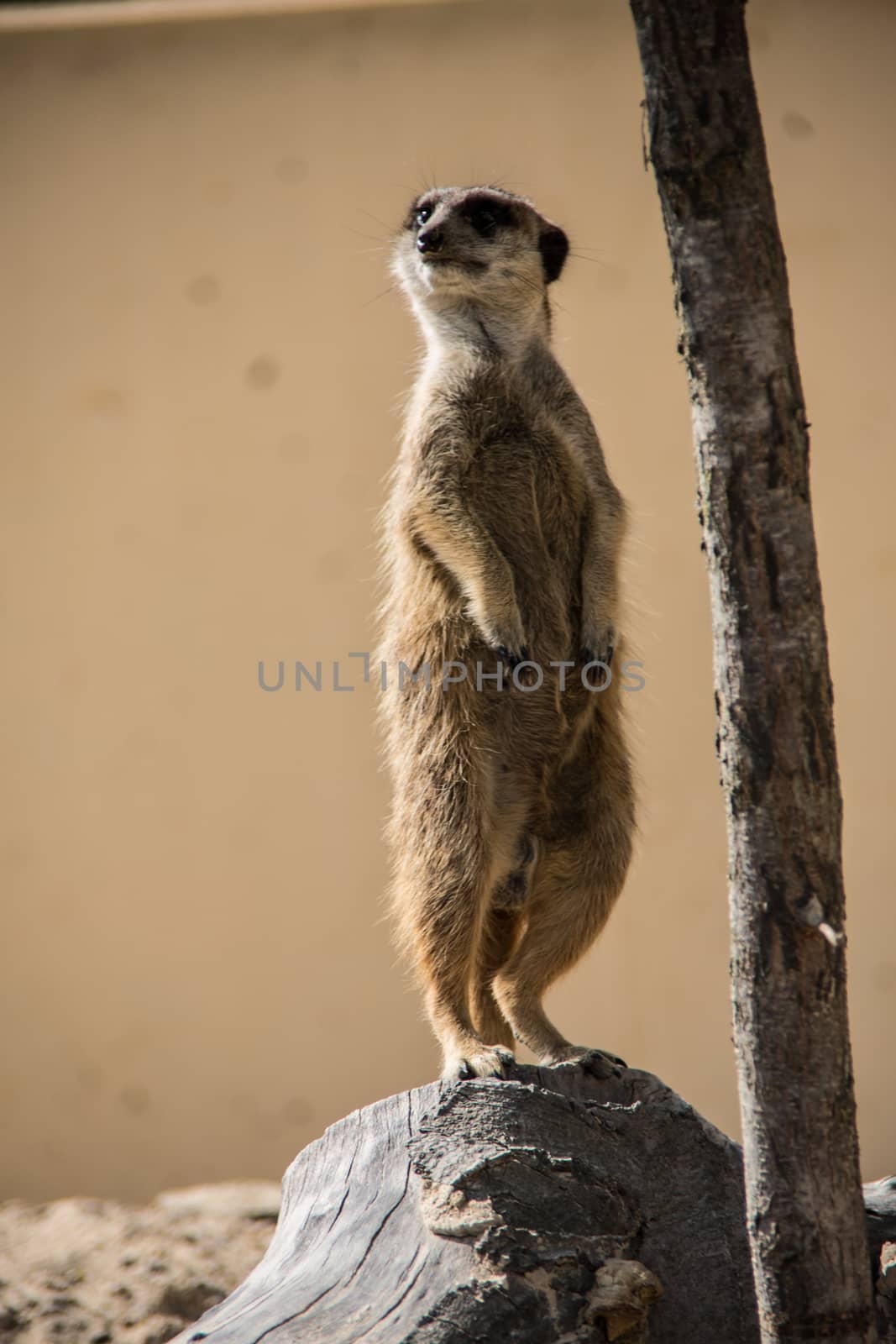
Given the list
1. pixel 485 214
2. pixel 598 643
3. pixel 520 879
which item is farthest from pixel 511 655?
pixel 485 214

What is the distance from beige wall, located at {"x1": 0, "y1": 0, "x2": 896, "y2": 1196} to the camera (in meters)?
4.44

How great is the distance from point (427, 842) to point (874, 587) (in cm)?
252

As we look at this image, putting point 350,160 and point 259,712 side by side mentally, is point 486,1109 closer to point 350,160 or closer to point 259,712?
point 259,712

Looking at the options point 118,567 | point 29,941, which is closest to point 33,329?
point 118,567

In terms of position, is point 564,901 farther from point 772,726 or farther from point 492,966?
point 772,726

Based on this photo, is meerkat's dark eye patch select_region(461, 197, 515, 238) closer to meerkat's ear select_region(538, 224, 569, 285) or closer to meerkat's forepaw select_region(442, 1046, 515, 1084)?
meerkat's ear select_region(538, 224, 569, 285)

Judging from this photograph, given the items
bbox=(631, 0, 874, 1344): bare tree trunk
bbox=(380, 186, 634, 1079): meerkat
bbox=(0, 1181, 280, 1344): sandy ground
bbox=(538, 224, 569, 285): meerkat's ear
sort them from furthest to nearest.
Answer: bbox=(0, 1181, 280, 1344): sandy ground < bbox=(538, 224, 569, 285): meerkat's ear < bbox=(380, 186, 634, 1079): meerkat < bbox=(631, 0, 874, 1344): bare tree trunk

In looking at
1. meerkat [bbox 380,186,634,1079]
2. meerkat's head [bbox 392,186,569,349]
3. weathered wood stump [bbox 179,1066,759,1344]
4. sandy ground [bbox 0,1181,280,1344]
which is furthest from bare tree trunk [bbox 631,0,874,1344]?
sandy ground [bbox 0,1181,280,1344]

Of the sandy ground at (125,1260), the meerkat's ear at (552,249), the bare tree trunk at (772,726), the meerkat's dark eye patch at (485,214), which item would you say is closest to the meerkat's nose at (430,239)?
the meerkat's dark eye patch at (485,214)

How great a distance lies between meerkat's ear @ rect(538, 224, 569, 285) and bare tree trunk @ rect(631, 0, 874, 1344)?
133 cm

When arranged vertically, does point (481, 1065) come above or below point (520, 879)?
below

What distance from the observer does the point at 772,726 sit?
1.70 metres

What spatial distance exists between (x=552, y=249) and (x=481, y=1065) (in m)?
1.83

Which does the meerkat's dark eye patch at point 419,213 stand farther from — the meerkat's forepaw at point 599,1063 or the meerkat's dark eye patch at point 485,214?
the meerkat's forepaw at point 599,1063
